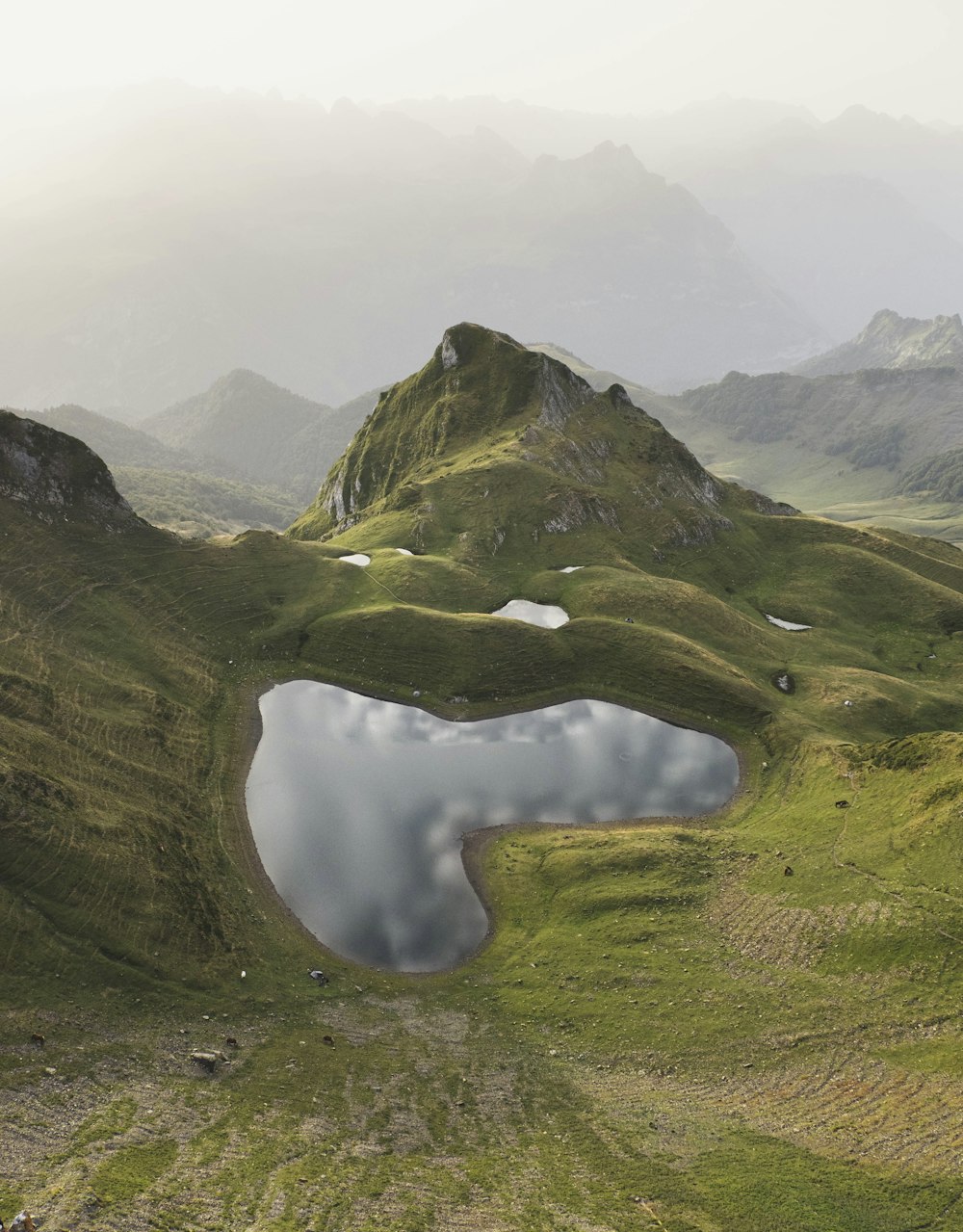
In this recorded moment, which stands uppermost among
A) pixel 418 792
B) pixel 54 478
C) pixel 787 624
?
pixel 54 478

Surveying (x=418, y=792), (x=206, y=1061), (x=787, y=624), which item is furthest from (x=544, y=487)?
(x=206, y=1061)

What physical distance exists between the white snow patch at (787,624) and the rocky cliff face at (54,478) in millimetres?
120334

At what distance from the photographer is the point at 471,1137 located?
43.6 meters

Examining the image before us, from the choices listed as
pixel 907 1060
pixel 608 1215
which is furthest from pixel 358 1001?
pixel 907 1060

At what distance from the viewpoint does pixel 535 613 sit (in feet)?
420

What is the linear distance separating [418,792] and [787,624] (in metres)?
92.9

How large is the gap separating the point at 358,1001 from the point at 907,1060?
3824cm

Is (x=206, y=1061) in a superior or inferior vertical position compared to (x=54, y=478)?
inferior

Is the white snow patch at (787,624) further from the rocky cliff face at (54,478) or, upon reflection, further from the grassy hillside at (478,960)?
the rocky cliff face at (54,478)

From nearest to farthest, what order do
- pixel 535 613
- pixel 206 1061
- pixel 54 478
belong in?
pixel 206 1061 < pixel 54 478 < pixel 535 613

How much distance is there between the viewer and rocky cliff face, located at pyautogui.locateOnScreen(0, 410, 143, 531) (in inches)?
4503

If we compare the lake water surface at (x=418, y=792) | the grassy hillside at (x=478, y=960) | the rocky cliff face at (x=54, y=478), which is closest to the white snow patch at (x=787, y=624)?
the grassy hillside at (x=478, y=960)

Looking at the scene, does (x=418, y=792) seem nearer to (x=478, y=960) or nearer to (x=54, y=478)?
(x=478, y=960)

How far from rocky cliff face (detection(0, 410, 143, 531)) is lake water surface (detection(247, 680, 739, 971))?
46.9m
